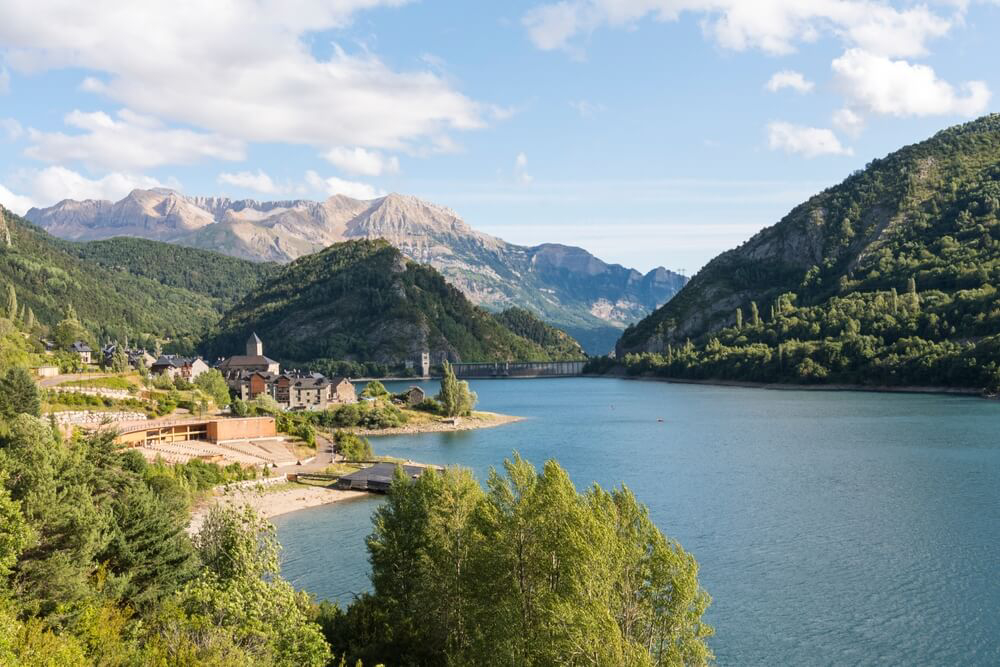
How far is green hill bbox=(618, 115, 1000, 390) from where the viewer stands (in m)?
123

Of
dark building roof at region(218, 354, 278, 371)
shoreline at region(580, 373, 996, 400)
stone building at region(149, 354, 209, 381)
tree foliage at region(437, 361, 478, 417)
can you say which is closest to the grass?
stone building at region(149, 354, 209, 381)

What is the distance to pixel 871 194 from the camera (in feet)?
627

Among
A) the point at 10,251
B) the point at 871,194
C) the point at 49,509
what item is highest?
the point at 871,194

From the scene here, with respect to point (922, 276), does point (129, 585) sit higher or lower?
lower

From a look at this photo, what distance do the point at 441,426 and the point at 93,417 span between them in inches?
1674

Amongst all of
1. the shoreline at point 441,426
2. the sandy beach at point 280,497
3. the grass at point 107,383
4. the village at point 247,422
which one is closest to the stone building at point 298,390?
the village at point 247,422

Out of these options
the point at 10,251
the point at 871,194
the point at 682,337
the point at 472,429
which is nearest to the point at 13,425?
Result: the point at 472,429

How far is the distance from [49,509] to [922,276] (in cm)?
15221

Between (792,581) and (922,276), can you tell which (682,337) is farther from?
(792,581)

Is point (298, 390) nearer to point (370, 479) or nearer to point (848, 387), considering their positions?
point (370, 479)

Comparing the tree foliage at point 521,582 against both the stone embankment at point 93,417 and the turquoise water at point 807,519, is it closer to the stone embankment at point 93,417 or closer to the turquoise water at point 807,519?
the turquoise water at point 807,519

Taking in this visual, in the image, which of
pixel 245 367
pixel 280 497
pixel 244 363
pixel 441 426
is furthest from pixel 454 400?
pixel 280 497

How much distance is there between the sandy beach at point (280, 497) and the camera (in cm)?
4926

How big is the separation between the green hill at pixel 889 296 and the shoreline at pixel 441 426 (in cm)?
5940
